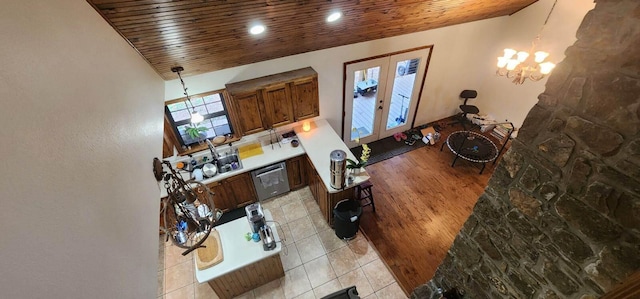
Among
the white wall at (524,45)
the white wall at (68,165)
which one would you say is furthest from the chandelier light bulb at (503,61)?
the white wall at (68,165)

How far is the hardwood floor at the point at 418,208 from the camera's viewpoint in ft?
12.5

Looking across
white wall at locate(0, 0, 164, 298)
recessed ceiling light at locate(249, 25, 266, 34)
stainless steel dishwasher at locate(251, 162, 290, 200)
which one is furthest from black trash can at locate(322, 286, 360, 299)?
recessed ceiling light at locate(249, 25, 266, 34)

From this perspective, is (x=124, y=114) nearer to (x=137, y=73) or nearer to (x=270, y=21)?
(x=137, y=73)

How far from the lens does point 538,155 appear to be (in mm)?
1346

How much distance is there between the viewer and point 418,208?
14.7 feet

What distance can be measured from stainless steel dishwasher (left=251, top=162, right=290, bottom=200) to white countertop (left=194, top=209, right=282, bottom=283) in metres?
1.03

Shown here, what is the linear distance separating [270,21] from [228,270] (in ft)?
8.81

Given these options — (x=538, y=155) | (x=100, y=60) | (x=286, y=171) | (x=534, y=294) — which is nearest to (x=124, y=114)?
(x=100, y=60)

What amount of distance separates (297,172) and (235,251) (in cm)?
182

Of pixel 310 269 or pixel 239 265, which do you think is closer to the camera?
pixel 239 265

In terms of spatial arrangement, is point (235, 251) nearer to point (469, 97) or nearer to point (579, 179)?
point (579, 179)

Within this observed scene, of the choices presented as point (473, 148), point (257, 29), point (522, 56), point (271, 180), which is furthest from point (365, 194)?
point (257, 29)

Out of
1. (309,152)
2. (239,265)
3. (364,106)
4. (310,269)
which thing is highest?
(364,106)

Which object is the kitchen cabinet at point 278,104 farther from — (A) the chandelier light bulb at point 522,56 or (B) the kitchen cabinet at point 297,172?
(A) the chandelier light bulb at point 522,56
